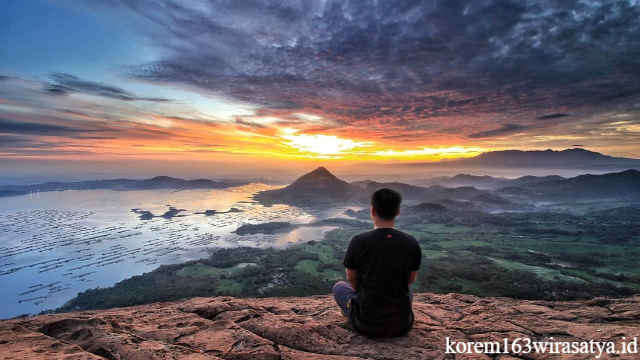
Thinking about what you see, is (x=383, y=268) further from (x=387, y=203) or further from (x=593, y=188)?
(x=593, y=188)

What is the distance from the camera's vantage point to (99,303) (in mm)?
34031

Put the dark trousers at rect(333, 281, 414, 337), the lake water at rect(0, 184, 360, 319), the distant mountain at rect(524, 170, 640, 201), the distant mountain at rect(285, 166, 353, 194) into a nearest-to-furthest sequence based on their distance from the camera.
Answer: the dark trousers at rect(333, 281, 414, 337)
the lake water at rect(0, 184, 360, 319)
the distant mountain at rect(524, 170, 640, 201)
the distant mountain at rect(285, 166, 353, 194)

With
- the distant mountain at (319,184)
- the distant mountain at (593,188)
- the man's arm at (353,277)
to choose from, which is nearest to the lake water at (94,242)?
the man's arm at (353,277)

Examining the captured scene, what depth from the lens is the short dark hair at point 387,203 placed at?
3.88 meters

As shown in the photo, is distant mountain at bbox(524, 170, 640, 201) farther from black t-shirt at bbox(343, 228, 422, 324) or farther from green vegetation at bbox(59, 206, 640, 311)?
black t-shirt at bbox(343, 228, 422, 324)

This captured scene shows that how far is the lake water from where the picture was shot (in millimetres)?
40656

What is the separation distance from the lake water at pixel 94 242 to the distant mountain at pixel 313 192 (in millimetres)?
36676

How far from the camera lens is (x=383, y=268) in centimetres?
382

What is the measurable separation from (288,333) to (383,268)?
7.41 ft

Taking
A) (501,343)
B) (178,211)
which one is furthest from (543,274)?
(178,211)

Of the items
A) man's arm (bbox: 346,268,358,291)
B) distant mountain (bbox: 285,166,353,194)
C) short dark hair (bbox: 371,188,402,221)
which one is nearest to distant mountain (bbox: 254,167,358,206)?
distant mountain (bbox: 285,166,353,194)

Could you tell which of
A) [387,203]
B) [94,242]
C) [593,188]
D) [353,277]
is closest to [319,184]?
[94,242]

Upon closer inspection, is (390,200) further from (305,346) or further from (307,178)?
(307,178)

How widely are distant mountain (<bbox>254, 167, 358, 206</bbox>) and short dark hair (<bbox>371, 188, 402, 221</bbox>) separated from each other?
139m
